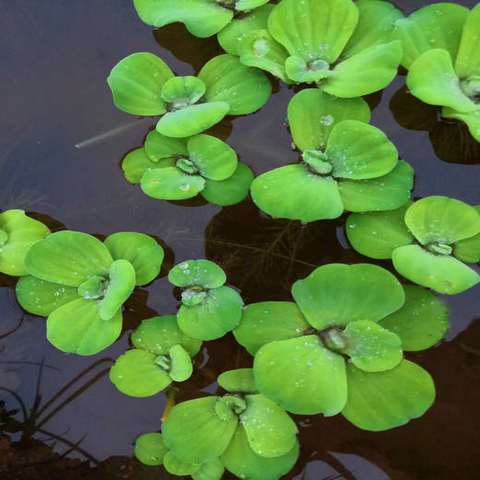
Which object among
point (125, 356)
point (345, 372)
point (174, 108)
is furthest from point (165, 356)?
point (174, 108)

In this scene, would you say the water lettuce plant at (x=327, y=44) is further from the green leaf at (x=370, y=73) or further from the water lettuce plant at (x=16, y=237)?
the water lettuce plant at (x=16, y=237)

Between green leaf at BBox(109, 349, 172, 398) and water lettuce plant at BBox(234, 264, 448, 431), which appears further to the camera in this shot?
green leaf at BBox(109, 349, 172, 398)

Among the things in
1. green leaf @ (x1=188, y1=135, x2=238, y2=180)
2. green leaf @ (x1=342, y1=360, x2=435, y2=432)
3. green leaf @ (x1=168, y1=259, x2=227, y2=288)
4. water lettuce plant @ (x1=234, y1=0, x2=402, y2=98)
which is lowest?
green leaf @ (x1=342, y1=360, x2=435, y2=432)

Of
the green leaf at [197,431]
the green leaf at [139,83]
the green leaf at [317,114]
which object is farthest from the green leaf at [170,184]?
the green leaf at [197,431]

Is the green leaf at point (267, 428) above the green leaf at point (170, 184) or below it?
below

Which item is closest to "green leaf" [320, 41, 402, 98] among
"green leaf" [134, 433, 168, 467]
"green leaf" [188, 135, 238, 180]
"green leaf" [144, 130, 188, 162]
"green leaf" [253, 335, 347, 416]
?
"green leaf" [188, 135, 238, 180]

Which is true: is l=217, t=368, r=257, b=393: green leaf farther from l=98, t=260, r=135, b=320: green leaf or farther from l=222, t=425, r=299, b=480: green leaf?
l=98, t=260, r=135, b=320: green leaf
